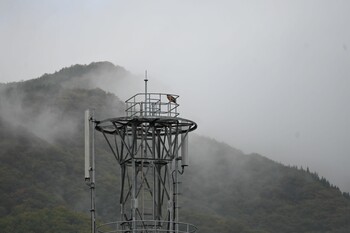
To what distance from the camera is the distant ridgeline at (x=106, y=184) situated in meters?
138

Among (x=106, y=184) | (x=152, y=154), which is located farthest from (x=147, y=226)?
(x=106, y=184)

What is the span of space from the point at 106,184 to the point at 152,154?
9596 centimetres

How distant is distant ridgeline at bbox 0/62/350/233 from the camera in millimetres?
137500

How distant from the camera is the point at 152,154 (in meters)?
46.6

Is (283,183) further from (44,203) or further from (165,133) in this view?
(165,133)

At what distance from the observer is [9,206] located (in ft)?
460

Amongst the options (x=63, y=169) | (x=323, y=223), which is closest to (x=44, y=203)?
(x=63, y=169)

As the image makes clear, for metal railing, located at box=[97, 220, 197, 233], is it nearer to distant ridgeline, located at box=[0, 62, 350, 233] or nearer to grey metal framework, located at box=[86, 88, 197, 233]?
grey metal framework, located at box=[86, 88, 197, 233]

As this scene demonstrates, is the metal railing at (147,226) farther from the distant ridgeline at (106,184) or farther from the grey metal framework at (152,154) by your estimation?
the distant ridgeline at (106,184)

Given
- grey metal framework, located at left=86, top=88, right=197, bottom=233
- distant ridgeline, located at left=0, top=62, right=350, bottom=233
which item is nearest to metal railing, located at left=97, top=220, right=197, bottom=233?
grey metal framework, located at left=86, top=88, right=197, bottom=233

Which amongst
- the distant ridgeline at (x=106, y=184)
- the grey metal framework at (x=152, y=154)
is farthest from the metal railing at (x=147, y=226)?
the distant ridgeline at (x=106, y=184)

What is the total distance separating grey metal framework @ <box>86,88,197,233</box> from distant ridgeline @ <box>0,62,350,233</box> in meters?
72.6

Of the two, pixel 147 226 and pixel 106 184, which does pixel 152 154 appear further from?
pixel 106 184

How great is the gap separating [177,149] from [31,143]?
129 metres
